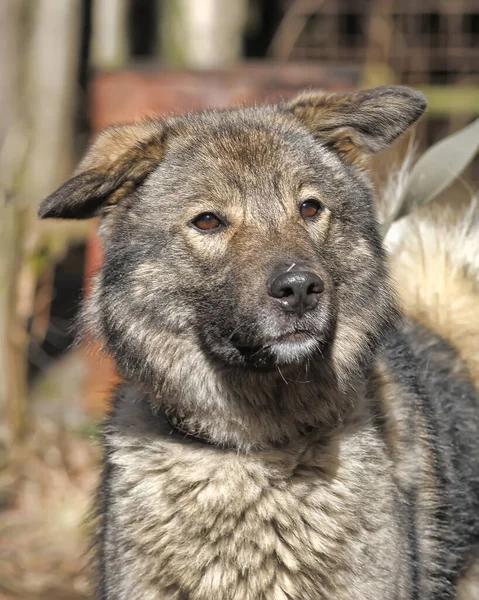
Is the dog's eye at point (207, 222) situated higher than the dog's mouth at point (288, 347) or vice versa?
the dog's eye at point (207, 222)

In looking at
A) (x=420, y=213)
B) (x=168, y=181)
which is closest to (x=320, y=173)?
(x=168, y=181)

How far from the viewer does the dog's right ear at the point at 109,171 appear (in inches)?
127

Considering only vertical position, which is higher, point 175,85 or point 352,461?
point 175,85

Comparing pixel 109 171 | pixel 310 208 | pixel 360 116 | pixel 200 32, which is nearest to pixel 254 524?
pixel 310 208

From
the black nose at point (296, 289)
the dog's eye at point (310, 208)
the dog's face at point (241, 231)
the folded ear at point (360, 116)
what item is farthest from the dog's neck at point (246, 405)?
the folded ear at point (360, 116)

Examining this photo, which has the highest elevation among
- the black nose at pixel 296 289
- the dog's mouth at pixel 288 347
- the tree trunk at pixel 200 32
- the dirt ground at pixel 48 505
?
the tree trunk at pixel 200 32

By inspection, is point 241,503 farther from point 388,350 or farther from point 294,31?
point 294,31

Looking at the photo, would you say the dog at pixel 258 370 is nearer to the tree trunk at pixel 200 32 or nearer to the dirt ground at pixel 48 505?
the dirt ground at pixel 48 505

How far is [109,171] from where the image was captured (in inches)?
132

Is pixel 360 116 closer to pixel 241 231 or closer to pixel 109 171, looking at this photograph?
pixel 241 231

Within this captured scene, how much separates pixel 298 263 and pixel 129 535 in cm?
109

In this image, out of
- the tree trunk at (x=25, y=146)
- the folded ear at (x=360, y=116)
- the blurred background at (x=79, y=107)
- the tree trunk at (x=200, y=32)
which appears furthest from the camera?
the tree trunk at (x=200, y=32)

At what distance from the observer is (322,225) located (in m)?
3.42

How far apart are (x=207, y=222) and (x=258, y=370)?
0.53 metres
